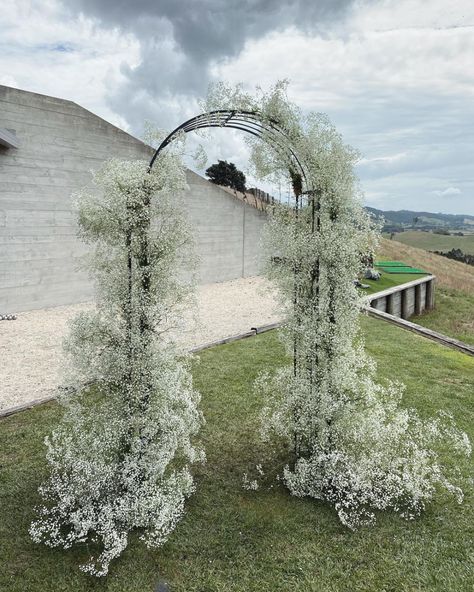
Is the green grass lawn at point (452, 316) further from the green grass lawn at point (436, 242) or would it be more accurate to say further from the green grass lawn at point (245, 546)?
the green grass lawn at point (436, 242)

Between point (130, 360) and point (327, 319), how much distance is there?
203cm

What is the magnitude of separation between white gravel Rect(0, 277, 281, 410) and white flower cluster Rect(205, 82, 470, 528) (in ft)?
1.74

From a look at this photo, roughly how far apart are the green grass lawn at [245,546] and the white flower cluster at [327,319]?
0.85 ft

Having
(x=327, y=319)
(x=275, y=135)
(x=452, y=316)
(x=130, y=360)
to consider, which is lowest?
(x=452, y=316)

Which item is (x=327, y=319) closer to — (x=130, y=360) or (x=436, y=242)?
(x=130, y=360)

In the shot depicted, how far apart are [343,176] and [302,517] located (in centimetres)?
344

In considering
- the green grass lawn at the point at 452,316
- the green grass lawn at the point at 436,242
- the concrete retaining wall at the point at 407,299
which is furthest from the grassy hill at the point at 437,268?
the green grass lawn at the point at 436,242

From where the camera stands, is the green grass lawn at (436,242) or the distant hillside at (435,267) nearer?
the distant hillside at (435,267)

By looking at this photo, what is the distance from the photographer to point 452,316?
17.7 m

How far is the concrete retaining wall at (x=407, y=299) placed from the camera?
15109 millimetres

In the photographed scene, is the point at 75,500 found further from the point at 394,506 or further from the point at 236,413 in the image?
the point at 394,506

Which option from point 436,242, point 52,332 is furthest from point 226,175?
point 436,242

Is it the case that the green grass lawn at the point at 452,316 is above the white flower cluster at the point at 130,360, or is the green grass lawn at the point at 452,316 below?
below

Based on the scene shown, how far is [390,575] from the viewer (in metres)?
3.75
